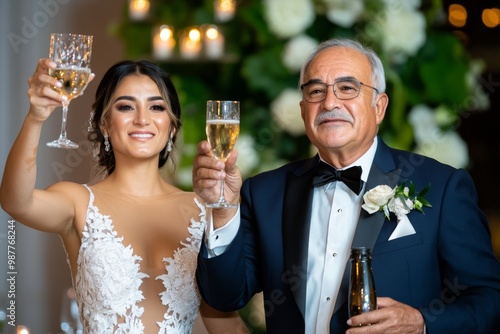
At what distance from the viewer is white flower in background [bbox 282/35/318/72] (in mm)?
4238

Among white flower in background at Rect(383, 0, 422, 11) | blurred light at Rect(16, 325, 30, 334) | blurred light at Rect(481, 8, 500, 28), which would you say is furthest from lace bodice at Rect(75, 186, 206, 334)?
blurred light at Rect(481, 8, 500, 28)

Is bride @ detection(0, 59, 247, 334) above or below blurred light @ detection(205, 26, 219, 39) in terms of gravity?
below

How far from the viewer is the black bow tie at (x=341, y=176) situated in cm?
327

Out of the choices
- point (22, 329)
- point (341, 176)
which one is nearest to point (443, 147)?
point (341, 176)

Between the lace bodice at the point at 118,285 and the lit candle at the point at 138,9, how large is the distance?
1.31 meters

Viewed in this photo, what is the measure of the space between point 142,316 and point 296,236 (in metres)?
0.74

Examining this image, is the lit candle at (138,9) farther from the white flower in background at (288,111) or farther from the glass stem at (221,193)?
the glass stem at (221,193)

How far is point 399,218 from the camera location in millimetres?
3135

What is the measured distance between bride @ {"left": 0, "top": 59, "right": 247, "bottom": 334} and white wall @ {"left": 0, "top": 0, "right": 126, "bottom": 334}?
1.29 metres

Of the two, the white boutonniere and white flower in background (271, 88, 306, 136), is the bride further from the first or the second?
the white boutonniere

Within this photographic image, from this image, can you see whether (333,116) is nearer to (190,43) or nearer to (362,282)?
(362,282)

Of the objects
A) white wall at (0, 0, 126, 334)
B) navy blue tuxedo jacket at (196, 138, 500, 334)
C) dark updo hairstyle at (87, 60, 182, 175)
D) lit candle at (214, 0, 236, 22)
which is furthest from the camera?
white wall at (0, 0, 126, 334)

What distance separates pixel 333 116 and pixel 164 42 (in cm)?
158

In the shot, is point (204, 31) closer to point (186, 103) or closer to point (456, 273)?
point (186, 103)
